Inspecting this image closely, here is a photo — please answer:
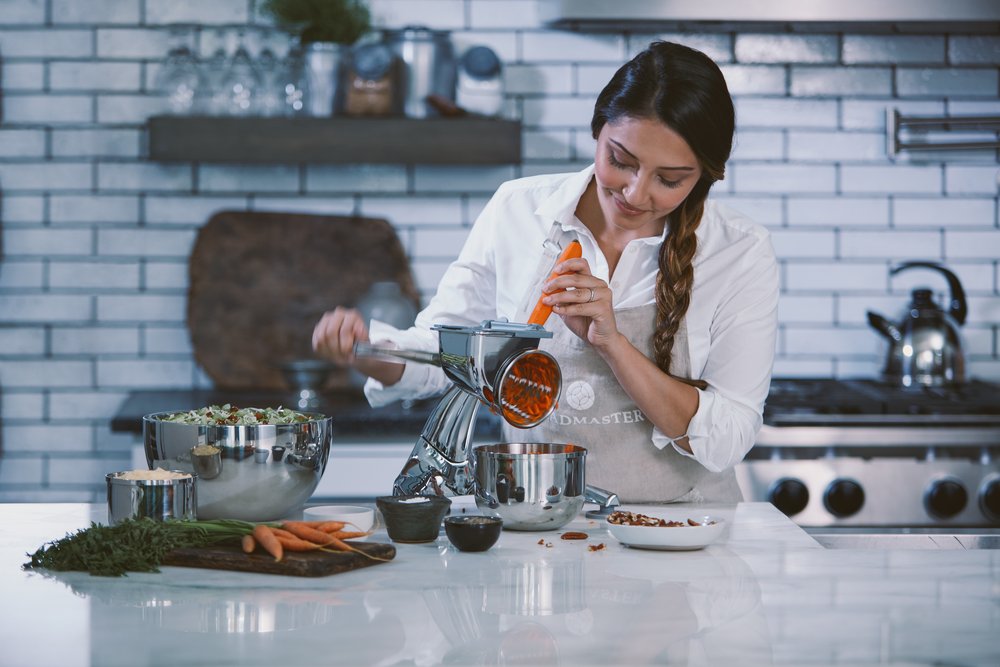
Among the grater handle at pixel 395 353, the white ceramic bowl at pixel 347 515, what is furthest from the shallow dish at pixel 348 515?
the grater handle at pixel 395 353

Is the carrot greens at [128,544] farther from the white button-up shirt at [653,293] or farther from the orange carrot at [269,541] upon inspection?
the white button-up shirt at [653,293]

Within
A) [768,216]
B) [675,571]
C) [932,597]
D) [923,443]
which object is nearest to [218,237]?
[768,216]

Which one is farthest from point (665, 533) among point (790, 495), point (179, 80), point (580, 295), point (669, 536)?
point (179, 80)

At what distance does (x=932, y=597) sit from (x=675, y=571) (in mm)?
360

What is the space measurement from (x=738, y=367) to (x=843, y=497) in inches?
44.2

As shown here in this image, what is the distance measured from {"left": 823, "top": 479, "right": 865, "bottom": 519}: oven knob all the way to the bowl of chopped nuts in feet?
4.92

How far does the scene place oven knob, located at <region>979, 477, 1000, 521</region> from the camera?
3.27 meters

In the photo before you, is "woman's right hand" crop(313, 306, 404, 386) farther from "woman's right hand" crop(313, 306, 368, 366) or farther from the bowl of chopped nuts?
the bowl of chopped nuts

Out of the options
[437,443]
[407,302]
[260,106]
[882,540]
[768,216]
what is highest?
[260,106]

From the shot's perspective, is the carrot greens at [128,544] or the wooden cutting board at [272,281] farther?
the wooden cutting board at [272,281]

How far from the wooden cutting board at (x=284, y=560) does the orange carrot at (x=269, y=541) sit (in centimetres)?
1

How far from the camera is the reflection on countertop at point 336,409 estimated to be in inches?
130

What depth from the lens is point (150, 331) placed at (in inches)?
156

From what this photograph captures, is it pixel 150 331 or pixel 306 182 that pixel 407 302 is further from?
pixel 150 331
